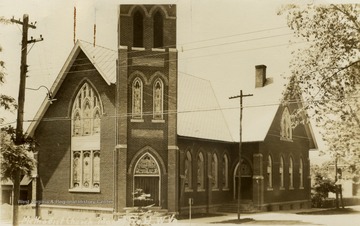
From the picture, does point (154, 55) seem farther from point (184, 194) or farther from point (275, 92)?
point (275, 92)

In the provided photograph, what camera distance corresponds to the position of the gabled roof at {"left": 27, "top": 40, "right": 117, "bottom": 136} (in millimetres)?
26859

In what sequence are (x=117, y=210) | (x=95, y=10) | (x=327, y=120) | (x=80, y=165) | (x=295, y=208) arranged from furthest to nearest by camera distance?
1. (x=295, y=208)
2. (x=80, y=165)
3. (x=117, y=210)
4. (x=327, y=120)
5. (x=95, y=10)

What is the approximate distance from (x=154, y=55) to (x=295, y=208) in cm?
1666

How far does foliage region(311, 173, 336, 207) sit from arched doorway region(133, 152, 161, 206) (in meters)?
17.8

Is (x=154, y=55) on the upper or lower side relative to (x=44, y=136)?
upper

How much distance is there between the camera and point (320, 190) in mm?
40188

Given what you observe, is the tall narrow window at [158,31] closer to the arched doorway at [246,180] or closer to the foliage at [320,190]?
the arched doorway at [246,180]

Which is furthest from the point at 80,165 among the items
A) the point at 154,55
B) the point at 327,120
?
the point at 327,120

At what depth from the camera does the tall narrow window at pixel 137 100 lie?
26.0 metres

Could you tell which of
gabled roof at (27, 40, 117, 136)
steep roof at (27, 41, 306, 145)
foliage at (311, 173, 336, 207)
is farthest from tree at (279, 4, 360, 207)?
foliage at (311, 173, 336, 207)

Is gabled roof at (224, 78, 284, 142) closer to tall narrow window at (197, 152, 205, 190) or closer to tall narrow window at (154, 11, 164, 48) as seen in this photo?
tall narrow window at (197, 152, 205, 190)

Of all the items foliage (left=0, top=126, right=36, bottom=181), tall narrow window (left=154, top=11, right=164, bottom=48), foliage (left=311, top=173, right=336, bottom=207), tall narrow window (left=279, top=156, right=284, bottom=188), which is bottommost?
foliage (left=311, top=173, right=336, bottom=207)

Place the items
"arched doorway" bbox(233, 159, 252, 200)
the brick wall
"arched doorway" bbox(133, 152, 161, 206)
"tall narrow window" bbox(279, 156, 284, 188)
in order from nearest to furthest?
"arched doorway" bbox(133, 152, 161, 206)
the brick wall
"arched doorway" bbox(233, 159, 252, 200)
"tall narrow window" bbox(279, 156, 284, 188)

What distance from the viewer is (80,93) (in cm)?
2831
